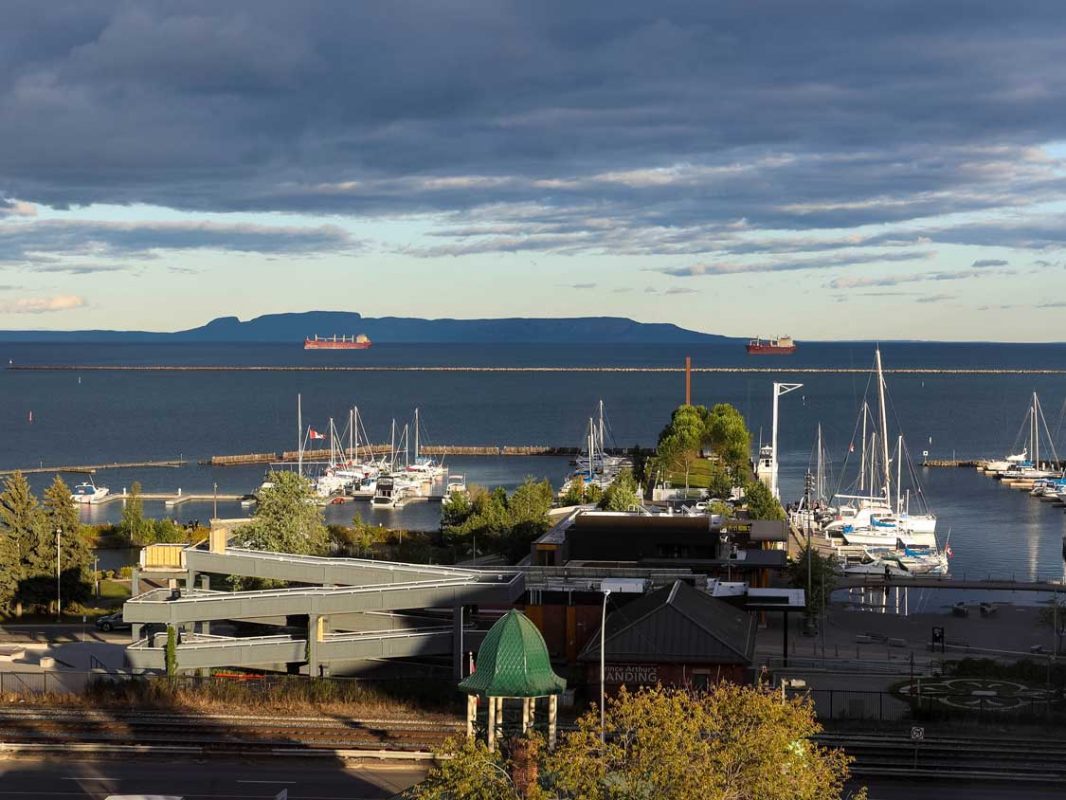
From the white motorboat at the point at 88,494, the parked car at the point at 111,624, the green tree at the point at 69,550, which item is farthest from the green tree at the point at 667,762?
the white motorboat at the point at 88,494

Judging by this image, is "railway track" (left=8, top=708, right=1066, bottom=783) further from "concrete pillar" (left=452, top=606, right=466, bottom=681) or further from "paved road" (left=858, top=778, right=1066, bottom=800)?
"concrete pillar" (left=452, top=606, right=466, bottom=681)

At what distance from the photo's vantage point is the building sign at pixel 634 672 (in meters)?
33.1

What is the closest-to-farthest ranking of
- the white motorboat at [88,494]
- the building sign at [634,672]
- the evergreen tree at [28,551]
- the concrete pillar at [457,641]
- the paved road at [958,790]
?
1. the paved road at [958,790]
2. the building sign at [634,672]
3. the concrete pillar at [457,641]
4. the evergreen tree at [28,551]
5. the white motorboat at [88,494]

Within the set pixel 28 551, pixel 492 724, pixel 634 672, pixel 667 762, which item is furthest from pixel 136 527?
pixel 667 762

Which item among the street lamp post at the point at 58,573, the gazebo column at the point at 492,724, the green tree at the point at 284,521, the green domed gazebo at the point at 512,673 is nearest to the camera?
the gazebo column at the point at 492,724

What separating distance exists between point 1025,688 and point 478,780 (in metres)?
24.8

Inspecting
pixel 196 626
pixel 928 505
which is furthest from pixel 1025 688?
pixel 928 505

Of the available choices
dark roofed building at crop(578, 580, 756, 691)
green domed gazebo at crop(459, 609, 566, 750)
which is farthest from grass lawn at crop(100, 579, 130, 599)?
green domed gazebo at crop(459, 609, 566, 750)

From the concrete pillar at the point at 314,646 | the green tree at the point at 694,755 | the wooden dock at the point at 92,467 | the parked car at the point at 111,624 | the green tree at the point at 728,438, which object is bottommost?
the parked car at the point at 111,624

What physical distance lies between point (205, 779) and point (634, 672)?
34.8 feet

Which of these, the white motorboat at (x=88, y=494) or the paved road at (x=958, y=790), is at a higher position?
the white motorboat at (x=88, y=494)

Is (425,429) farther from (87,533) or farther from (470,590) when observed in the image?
(470,590)

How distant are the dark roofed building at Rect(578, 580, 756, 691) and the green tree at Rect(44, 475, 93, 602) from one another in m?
24.9

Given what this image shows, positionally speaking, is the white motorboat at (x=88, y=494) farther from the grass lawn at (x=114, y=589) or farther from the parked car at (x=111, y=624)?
the parked car at (x=111, y=624)
